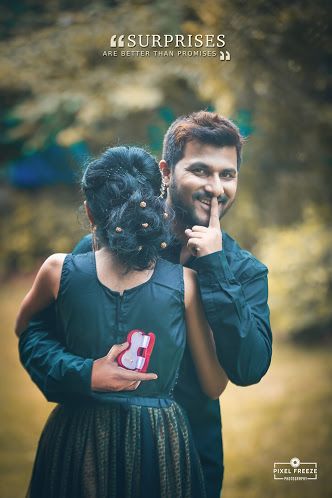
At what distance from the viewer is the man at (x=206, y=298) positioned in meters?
1.48

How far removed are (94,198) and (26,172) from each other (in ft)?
13.7

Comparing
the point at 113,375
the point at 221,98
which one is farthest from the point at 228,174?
the point at 221,98

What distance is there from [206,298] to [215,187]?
14.7 inches

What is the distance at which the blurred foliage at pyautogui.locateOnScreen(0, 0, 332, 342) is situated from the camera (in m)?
3.06

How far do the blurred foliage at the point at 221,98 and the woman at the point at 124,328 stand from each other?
5.46ft

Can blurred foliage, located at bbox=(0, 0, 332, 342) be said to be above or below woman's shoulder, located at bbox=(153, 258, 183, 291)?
above

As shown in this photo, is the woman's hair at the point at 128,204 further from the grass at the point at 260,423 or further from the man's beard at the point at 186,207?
the grass at the point at 260,423

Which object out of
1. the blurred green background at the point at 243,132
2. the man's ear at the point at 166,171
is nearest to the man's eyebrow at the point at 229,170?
the man's ear at the point at 166,171

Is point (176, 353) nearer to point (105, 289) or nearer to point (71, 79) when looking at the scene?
point (105, 289)

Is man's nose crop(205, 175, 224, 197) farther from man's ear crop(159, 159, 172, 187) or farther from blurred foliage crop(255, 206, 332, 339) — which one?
blurred foliage crop(255, 206, 332, 339)

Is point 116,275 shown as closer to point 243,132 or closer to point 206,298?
point 206,298

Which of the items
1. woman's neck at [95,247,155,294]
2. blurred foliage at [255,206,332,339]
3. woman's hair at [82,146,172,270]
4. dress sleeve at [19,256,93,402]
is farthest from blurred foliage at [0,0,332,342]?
dress sleeve at [19,256,93,402]

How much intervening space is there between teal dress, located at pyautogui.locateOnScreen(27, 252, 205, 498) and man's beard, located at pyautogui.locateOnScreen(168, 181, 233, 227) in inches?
7.9

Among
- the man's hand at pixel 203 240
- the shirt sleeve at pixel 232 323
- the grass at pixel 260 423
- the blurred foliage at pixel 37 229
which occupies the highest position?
the blurred foliage at pixel 37 229
